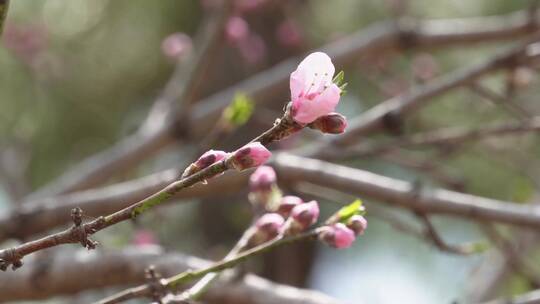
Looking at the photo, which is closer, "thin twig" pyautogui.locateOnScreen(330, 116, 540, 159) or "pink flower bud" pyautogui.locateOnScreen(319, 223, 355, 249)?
"pink flower bud" pyautogui.locateOnScreen(319, 223, 355, 249)

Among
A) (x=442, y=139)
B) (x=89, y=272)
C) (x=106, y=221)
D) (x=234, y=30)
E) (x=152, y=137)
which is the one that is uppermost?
(x=234, y=30)

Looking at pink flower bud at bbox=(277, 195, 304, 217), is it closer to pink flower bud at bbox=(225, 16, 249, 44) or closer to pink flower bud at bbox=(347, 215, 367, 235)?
pink flower bud at bbox=(347, 215, 367, 235)

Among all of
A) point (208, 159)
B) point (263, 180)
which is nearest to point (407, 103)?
point (263, 180)

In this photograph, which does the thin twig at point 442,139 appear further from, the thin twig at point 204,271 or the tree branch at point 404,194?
the thin twig at point 204,271

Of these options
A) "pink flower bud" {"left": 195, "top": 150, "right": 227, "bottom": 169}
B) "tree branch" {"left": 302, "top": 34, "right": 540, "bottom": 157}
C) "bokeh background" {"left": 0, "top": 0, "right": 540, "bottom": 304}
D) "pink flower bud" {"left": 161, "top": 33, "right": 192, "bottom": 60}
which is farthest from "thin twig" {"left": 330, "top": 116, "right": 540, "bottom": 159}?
"bokeh background" {"left": 0, "top": 0, "right": 540, "bottom": 304}

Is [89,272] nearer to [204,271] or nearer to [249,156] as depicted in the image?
[204,271]

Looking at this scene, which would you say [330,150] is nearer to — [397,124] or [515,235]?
[397,124]

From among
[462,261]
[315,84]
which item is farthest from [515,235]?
[315,84]
